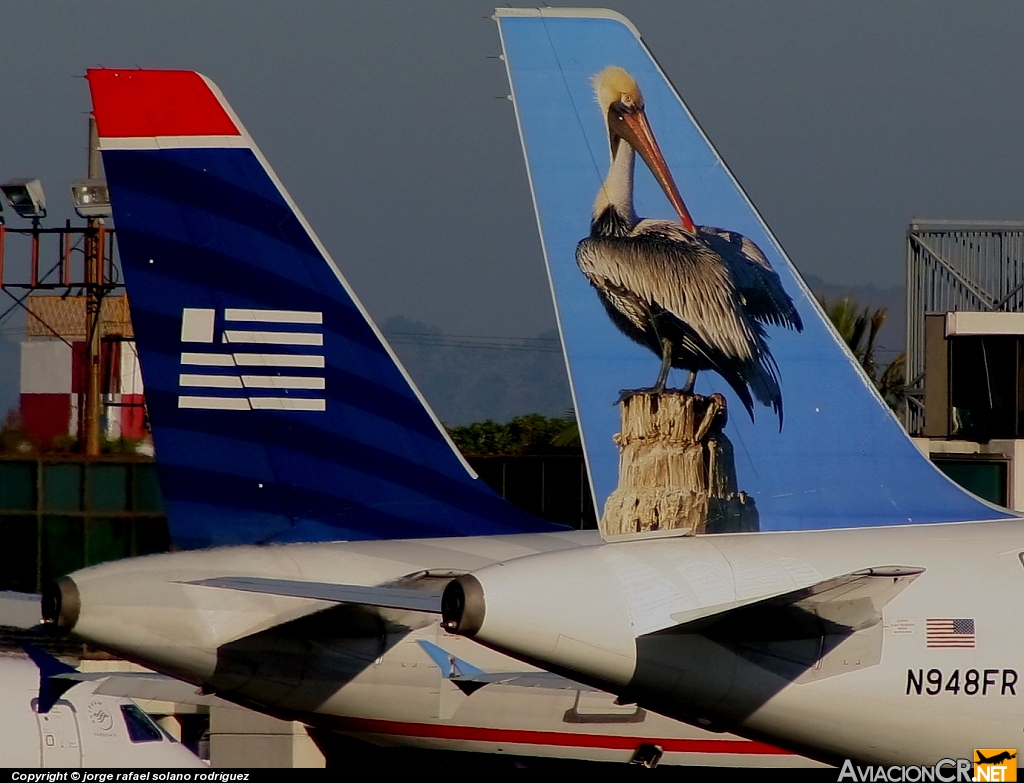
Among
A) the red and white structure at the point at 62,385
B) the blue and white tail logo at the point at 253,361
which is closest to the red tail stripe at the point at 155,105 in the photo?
the blue and white tail logo at the point at 253,361

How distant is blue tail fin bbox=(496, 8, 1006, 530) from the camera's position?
1054 cm

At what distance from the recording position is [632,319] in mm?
10523

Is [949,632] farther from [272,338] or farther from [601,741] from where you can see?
[272,338]

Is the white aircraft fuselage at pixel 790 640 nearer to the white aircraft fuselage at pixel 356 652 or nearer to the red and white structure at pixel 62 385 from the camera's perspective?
the white aircraft fuselage at pixel 356 652

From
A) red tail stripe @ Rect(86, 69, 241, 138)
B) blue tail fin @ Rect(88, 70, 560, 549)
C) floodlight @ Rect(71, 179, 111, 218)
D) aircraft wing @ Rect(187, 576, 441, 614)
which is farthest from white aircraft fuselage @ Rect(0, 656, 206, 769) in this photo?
floodlight @ Rect(71, 179, 111, 218)

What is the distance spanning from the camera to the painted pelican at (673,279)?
10.5 metres

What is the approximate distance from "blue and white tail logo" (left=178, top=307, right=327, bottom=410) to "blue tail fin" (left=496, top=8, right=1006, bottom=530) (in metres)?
5.34

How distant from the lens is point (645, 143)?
35.6ft

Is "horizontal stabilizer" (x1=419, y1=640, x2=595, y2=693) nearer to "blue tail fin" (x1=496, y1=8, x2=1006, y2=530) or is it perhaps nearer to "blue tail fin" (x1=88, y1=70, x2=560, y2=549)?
"blue tail fin" (x1=88, y1=70, x2=560, y2=549)

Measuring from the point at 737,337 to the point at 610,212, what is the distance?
4.05 feet

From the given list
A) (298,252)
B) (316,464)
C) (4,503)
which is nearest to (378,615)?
(316,464)

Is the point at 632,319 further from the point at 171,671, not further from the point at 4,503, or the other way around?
Answer: the point at 4,503

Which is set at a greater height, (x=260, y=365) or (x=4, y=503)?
(x=260, y=365)

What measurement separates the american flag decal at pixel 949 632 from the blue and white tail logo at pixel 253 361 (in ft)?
22.3
